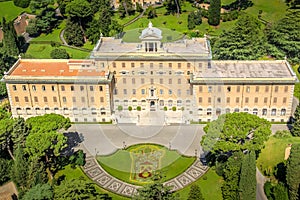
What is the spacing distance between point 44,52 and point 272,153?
231 feet

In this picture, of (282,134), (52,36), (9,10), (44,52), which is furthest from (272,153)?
(9,10)

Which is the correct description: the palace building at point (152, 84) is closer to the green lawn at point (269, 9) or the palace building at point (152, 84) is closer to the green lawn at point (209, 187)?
the green lawn at point (209, 187)

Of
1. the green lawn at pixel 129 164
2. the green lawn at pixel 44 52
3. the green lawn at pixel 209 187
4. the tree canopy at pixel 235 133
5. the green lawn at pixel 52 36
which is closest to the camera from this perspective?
the green lawn at pixel 209 187

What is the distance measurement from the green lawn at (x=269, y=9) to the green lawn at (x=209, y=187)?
70307 mm

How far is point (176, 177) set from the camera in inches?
2958

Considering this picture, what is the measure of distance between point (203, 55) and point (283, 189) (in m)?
31.5

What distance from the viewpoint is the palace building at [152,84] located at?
286 ft

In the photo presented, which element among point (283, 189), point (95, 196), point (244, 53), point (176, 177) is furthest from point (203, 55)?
point (95, 196)

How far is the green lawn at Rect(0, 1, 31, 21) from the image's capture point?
143750mm

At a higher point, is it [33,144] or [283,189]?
[33,144]

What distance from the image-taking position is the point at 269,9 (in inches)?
5359

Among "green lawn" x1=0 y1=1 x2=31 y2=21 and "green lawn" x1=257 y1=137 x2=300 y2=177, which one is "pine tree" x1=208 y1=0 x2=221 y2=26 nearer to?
"green lawn" x1=257 y1=137 x2=300 y2=177

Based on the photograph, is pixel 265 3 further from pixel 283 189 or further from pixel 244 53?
pixel 283 189

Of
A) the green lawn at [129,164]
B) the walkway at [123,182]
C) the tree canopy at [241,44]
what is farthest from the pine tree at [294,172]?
the tree canopy at [241,44]
